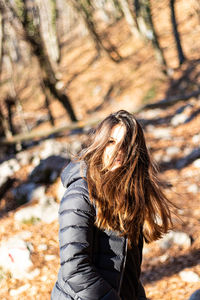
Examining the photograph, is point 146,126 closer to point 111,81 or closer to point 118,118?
point 118,118

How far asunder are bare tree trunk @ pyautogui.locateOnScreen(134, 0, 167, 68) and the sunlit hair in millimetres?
13133

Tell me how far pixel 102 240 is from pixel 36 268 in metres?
2.48

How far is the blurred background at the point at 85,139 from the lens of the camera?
3.85 meters

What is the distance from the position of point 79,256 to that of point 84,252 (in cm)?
3

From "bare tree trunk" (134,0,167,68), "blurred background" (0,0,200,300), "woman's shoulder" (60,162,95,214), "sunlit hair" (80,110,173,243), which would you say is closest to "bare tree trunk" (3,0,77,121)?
"blurred background" (0,0,200,300)

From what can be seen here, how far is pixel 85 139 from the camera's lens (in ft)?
14.4

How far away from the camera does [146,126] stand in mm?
8836

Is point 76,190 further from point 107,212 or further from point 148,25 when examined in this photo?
point 148,25

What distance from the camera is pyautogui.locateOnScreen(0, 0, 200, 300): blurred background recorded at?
152 inches

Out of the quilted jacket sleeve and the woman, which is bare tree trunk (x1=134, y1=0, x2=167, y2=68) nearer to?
the woman

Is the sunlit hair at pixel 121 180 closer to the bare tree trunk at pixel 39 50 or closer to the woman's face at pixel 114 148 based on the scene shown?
the woman's face at pixel 114 148

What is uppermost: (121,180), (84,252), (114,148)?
(114,148)

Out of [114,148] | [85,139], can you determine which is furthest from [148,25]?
[114,148]

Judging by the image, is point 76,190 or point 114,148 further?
Result: point 114,148
